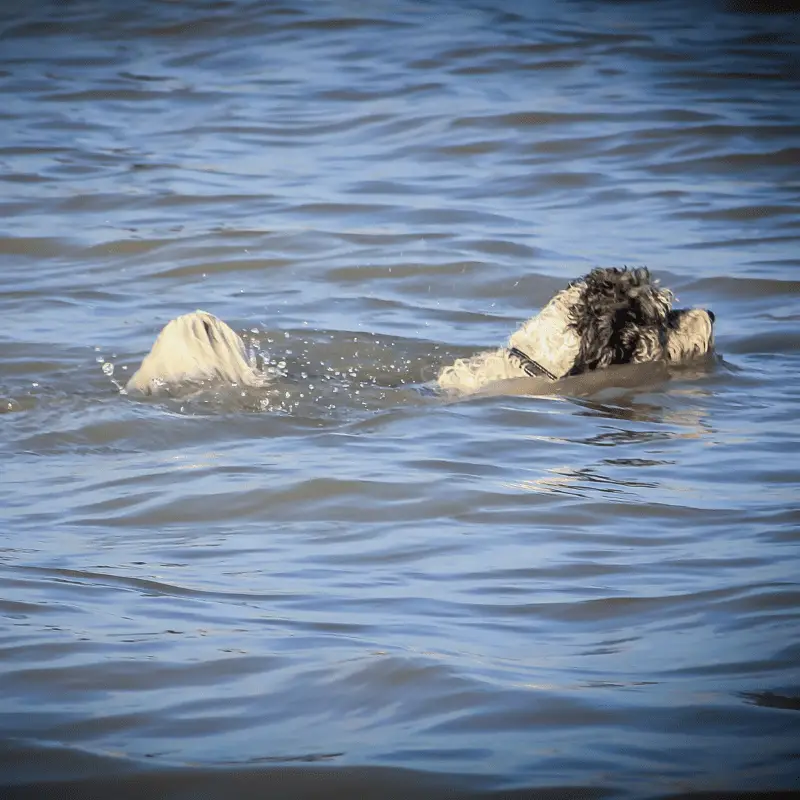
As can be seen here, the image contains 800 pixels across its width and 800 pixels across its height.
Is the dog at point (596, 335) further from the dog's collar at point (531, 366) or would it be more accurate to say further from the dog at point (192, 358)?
the dog at point (192, 358)

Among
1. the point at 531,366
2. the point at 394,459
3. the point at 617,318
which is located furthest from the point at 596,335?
the point at 394,459

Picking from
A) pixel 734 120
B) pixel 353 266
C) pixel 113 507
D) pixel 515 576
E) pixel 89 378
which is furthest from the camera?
pixel 734 120

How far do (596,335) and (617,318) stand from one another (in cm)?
14

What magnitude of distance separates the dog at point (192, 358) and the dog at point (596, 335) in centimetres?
115

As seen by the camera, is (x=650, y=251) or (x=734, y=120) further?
(x=734, y=120)

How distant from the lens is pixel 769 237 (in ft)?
37.2

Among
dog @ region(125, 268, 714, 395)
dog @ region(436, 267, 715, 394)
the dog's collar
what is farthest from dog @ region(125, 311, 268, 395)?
the dog's collar

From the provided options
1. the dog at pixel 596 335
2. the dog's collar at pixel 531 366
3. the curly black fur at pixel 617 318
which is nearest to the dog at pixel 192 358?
the dog at pixel 596 335

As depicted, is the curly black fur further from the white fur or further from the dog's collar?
the dog's collar

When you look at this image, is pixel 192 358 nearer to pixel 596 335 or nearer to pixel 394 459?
pixel 394 459

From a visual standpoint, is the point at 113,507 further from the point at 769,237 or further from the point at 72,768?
the point at 769,237

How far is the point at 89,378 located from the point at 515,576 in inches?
167

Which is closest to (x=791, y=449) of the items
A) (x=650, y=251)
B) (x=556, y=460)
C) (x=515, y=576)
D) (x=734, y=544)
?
(x=556, y=460)

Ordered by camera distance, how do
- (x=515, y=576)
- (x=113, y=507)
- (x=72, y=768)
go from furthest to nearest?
(x=113, y=507) < (x=515, y=576) < (x=72, y=768)
